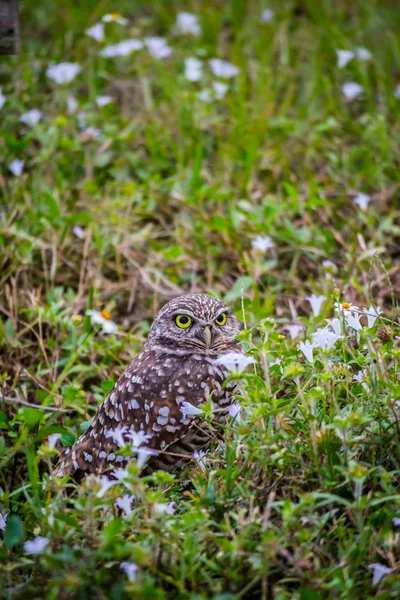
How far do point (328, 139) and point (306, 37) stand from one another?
57.9 inches

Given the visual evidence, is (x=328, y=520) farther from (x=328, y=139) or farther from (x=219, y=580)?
(x=328, y=139)

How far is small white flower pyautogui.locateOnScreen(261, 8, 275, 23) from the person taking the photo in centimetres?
667

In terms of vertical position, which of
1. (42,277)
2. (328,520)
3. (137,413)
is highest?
(328,520)

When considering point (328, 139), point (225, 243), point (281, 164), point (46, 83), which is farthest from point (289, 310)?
point (46, 83)

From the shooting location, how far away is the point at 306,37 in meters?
6.54

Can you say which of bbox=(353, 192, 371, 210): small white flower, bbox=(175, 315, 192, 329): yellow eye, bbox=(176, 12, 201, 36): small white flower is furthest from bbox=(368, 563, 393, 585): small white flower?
bbox=(176, 12, 201, 36): small white flower

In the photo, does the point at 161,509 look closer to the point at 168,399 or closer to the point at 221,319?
the point at 168,399

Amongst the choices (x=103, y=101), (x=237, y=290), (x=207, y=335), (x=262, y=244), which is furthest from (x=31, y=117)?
(x=207, y=335)

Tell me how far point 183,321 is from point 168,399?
41cm

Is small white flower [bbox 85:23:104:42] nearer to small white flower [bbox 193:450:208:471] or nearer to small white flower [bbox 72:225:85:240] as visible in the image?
small white flower [bbox 72:225:85:240]

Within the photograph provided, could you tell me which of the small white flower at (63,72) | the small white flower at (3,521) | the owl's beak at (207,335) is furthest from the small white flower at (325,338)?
the small white flower at (63,72)

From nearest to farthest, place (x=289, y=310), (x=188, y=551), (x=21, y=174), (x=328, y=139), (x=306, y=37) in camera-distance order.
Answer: (x=188, y=551), (x=289, y=310), (x=21, y=174), (x=328, y=139), (x=306, y=37)

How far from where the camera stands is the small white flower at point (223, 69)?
5789 millimetres

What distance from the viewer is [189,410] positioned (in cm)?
281
